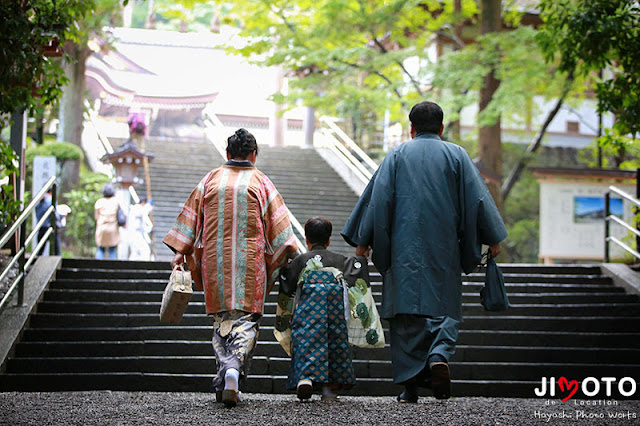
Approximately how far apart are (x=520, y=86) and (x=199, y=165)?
8030 mm

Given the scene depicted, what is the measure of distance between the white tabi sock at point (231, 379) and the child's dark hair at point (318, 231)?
3.61 feet

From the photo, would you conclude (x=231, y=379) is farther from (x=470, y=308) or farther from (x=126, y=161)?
(x=126, y=161)

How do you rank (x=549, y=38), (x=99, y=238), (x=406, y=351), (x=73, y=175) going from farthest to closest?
1. (x=73, y=175)
2. (x=99, y=238)
3. (x=549, y=38)
4. (x=406, y=351)

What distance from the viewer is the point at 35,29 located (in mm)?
6031

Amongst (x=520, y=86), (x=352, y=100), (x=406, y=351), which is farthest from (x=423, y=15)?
(x=406, y=351)

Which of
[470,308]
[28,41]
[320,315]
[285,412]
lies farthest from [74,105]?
[285,412]

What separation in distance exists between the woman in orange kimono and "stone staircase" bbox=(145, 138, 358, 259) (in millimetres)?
7817

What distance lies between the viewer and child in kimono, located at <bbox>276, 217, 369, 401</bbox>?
5.17 metres

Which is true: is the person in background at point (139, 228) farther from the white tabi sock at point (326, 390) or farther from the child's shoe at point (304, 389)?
the child's shoe at point (304, 389)

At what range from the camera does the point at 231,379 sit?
4906 mm

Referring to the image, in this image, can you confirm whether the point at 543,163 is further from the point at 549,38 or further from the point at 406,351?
the point at 406,351

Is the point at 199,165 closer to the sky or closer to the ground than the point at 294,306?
closer to the sky

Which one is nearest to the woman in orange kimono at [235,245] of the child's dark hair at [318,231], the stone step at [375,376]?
the child's dark hair at [318,231]

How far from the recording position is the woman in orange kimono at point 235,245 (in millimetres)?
5164
